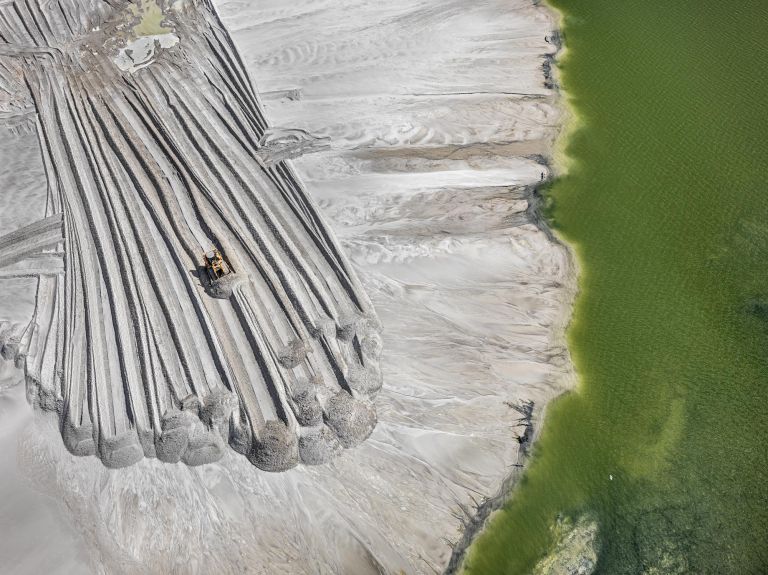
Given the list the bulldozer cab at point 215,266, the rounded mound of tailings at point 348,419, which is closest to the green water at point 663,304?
the rounded mound of tailings at point 348,419

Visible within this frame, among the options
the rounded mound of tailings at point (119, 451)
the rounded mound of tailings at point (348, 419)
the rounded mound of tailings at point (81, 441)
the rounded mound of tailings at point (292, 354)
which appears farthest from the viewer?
the rounded mound of tailings at point (292, 354)

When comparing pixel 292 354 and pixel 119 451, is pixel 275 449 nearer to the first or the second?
pixel 292 354

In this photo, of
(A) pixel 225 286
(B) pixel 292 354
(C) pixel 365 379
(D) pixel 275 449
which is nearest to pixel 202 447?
(D) pixel 275 449

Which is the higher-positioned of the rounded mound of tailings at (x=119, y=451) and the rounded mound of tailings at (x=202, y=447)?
the rounded mound of tailings at (x=119, y=451)

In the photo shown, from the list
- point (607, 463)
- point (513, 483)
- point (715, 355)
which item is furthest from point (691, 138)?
point (513, 483)

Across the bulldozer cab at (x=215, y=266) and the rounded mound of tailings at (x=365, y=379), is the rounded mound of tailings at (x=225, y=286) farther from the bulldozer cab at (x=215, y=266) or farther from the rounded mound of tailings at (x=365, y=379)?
the rounded mound of tailings at (x=365, y=379)

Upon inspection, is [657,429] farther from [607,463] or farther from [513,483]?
[513,483]

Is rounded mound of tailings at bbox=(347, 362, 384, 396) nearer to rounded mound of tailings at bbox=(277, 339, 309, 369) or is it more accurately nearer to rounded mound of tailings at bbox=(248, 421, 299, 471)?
rounded mound of tailings at bbox=(277, 339, 309, 369)

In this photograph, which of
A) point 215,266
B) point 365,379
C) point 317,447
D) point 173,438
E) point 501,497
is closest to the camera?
point 173,438
